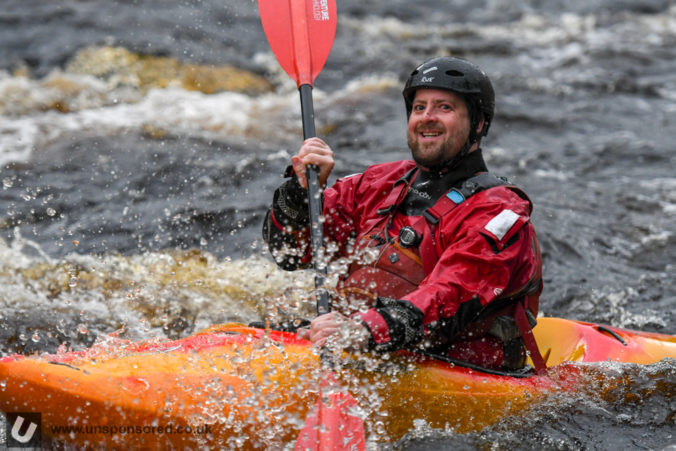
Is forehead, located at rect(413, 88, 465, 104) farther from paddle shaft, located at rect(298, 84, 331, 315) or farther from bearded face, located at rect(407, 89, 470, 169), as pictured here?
paddle shaft, located at rect(298, 84, 331, 315)

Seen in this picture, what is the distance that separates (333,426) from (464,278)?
0.80 metres

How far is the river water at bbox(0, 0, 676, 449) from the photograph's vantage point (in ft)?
15.3

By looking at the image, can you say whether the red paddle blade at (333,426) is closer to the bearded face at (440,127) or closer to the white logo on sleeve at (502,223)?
the white logo on sleeve at (502,223)

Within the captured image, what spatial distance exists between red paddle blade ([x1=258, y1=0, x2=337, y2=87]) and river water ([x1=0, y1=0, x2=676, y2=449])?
1413mm

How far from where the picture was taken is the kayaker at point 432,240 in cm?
306

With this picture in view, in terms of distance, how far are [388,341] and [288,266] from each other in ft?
3.28

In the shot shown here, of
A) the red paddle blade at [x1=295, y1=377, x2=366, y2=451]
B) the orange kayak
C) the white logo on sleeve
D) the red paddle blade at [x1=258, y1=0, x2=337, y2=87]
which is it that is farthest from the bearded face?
the red paddle blade at [x1=295, y1=377, x2=366, y2=451]

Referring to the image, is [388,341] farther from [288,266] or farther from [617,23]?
[617,23]

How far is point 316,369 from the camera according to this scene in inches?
122

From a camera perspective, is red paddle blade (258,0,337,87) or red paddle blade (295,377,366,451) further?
red paddle blade (258,0,337,87)

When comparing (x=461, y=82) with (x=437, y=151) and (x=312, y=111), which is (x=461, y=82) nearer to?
(x=437, y=151)

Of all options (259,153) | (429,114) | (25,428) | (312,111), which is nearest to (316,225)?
(312,111)

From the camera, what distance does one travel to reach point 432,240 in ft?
11.0

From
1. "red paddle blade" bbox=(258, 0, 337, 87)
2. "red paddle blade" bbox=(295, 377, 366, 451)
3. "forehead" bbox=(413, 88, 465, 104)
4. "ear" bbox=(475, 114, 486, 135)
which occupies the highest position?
"red paddle blade" bbox=(258, 0, 337, 87)
